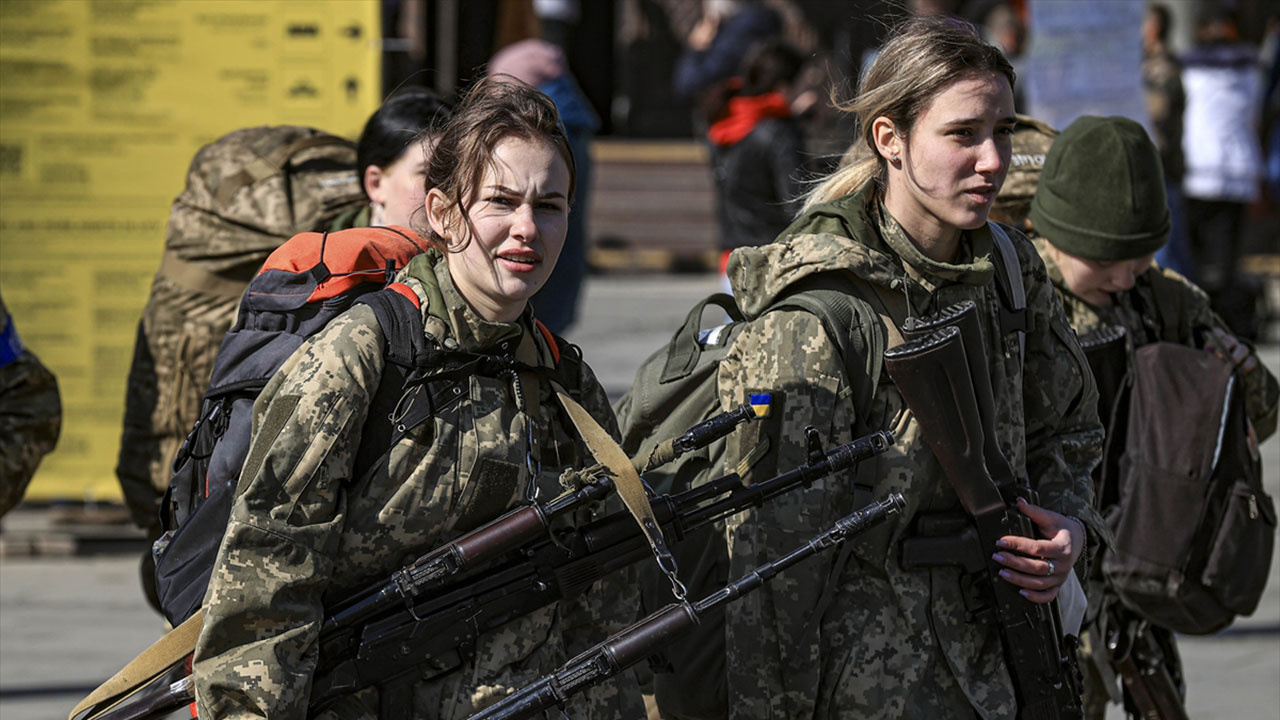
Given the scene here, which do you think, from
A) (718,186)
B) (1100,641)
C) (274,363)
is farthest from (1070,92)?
(274,363)

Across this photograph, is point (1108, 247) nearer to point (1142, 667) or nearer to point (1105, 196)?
point (1105, 196)

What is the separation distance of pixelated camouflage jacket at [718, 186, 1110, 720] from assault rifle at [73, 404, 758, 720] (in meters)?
0.14

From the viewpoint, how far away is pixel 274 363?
3191 millimetres

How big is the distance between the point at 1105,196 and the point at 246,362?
2.14m

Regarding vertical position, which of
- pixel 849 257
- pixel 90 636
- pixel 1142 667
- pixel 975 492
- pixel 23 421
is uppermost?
pixel 849 257

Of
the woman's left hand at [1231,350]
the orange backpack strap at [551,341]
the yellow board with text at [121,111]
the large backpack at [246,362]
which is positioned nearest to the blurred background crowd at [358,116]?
the yellow board with text at [121,111]

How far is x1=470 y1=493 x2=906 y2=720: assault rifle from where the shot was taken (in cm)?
269

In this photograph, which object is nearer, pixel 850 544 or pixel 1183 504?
pixel 850 544

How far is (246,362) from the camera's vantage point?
3.24m

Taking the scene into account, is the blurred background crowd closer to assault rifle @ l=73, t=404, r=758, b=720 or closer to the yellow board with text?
the yellow board with text

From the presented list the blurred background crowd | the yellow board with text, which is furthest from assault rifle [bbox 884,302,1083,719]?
the yellow board with text

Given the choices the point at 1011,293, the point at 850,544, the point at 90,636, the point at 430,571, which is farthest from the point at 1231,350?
the point at 90,636

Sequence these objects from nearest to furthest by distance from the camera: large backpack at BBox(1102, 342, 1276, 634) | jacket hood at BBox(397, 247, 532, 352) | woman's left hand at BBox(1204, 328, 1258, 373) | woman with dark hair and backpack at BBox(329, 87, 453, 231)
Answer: jacket hood at BBox(397, 247, 532, 352)
woman with dark hair and backpack at BBox(329, 87, 453, 231)
large backpack at BBox(1102, 342, 1276, 634)
woman's left hand at BBox(1204, 328, 1258, 373)

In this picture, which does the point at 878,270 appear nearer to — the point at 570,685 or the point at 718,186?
the point at 570,685
